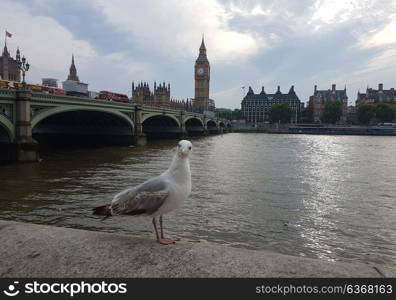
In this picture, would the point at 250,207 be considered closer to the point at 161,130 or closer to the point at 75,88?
the point at 75,88

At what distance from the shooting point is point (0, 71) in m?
81.8

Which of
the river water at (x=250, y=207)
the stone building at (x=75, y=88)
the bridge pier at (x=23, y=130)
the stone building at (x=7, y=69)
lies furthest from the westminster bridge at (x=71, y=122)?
the stone building at (x=7, y=69)

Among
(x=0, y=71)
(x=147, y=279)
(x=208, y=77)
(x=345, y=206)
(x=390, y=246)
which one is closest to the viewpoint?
(x=147, y=279)

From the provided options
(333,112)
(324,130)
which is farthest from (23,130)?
(333,112)

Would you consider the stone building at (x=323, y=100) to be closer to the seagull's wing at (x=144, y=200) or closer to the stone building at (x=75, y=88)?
the stone building at (x=75, y=88)

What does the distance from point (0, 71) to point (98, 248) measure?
314 feet

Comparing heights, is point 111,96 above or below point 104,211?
above

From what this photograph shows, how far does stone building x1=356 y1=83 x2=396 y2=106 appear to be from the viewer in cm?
13688

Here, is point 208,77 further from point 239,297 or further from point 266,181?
point 239,297

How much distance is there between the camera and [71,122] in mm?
39594

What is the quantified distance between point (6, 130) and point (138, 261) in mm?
21737

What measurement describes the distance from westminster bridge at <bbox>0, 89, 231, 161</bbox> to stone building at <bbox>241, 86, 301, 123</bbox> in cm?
9251

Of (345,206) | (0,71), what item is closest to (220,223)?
(345,206)

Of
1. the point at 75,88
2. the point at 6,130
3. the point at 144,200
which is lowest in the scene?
the point at 144,200
